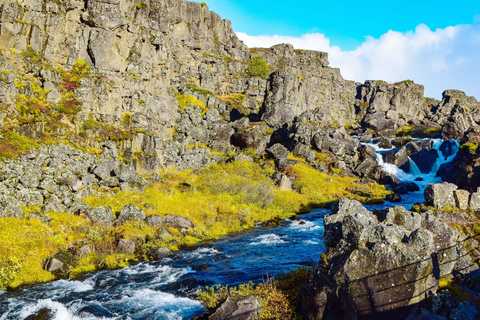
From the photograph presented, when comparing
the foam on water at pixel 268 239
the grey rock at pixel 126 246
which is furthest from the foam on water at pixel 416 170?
the grey rock at pixel 126 246

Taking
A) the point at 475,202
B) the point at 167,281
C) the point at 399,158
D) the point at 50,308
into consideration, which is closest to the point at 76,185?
the point at 50,308

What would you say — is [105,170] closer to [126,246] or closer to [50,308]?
[126,246]

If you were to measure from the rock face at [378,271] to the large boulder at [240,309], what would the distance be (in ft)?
6.35

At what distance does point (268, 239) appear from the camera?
88.8 ft

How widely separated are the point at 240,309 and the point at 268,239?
15397 mm

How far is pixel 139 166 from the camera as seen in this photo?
40.0 m

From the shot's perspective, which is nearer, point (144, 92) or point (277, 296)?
point (277, 296)

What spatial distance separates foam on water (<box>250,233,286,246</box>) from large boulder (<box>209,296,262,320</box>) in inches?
528

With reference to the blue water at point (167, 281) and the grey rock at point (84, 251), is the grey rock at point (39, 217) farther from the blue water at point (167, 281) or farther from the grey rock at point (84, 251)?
the blue water at point (167, 281)

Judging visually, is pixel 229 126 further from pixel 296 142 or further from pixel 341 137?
pixel 341 137

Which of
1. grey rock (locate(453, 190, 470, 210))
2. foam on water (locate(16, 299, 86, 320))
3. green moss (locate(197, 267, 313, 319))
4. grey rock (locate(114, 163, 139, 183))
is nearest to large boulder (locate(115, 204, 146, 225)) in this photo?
grey rock (locate(114, 163, 139, 183))

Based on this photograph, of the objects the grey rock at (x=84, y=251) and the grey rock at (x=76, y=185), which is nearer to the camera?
the grey rock at (x=84, y=251)

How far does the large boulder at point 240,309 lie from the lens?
11.8 m

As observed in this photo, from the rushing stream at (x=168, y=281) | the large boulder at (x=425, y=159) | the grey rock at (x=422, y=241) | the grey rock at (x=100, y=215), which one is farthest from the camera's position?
the large boulder at (x=425, y=159)
